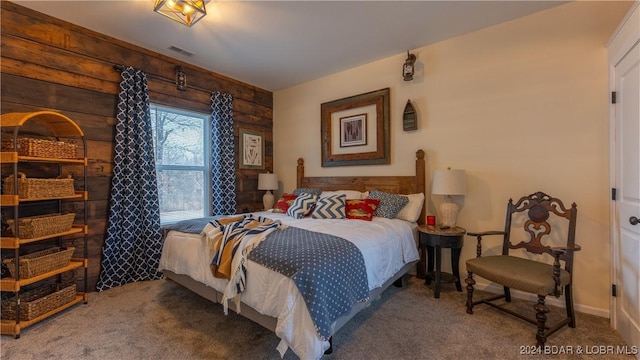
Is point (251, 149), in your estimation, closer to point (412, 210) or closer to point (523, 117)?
point (412, 210)

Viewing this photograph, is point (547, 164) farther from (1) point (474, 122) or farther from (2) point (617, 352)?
(2) point (617, 352)

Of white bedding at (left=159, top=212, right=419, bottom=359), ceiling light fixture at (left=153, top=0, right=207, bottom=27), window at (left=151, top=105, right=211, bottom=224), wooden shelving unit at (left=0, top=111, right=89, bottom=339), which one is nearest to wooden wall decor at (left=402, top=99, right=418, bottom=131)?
white bedding at (left=159, top=212, right=419, bottom=359)

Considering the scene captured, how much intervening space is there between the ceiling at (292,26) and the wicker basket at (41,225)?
1837 mm

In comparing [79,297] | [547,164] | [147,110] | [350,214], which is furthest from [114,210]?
[547,164]

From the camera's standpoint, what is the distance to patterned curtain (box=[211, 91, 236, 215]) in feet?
12.2

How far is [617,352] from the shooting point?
1.73m

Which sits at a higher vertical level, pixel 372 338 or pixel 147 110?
pixel 147 110

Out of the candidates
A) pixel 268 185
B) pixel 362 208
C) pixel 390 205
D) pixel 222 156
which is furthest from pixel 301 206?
pixel 222 156

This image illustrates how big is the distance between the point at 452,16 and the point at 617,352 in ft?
9.34

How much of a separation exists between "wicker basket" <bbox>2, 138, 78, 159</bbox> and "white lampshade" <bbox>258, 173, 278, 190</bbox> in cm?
223

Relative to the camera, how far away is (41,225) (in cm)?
212

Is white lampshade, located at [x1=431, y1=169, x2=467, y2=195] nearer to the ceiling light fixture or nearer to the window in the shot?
the ceiling light fixture

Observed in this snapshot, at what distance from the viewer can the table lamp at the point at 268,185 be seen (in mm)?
4121

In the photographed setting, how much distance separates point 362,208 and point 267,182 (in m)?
1.78
